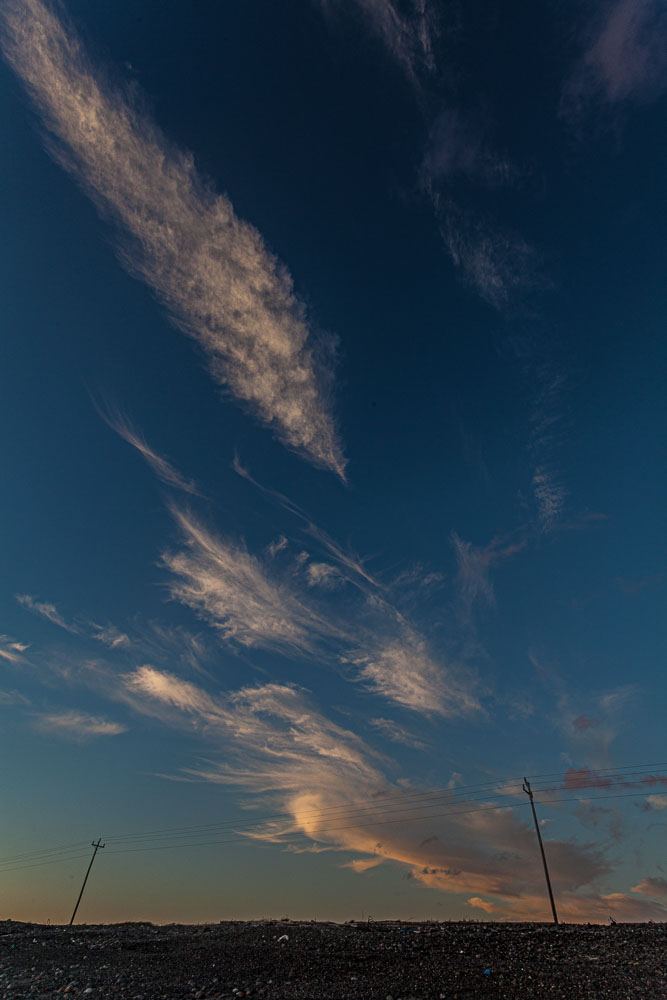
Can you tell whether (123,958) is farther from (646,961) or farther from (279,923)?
(646,961)

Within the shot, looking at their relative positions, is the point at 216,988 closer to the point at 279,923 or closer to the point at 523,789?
the point at 279,923

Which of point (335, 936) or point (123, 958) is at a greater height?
point (335, 936)

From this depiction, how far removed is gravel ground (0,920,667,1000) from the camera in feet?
55.3

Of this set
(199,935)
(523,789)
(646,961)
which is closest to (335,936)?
(199,935)

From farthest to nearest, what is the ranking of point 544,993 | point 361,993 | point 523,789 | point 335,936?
point 523,789, point 335,936, point 361,993, point 544,993

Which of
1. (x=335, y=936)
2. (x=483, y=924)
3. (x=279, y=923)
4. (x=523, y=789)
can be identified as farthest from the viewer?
(x=523, y=789)

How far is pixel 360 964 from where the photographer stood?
65.5 feet

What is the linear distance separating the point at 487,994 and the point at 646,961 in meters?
6.65

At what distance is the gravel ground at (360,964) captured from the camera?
16.8m

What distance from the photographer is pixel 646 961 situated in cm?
1802

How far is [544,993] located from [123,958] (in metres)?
19.2

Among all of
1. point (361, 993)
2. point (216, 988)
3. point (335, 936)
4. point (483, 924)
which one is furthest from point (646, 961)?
point (216, 988)

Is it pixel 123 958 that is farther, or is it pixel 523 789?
pixel 523 789

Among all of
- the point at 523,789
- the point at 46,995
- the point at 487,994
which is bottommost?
the point at 46,995
